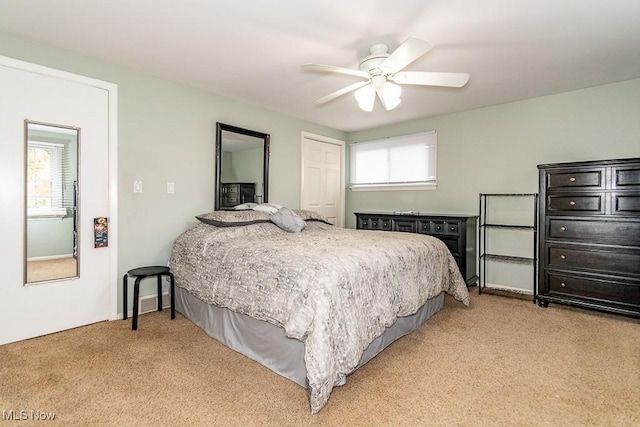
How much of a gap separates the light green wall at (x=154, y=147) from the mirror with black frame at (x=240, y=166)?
0.09 metres

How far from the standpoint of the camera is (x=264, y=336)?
215cm

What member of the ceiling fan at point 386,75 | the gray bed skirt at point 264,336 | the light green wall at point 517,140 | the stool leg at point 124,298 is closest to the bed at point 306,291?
the gray bed skirt at point 264,336

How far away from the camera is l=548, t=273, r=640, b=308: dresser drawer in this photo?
2881 mm

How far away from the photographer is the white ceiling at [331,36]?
2.06m

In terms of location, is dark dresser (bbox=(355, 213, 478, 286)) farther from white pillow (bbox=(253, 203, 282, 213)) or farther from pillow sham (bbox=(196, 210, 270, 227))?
pillow sham (bbox=(196, 210, 270, 227))

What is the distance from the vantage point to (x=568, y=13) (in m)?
2.09

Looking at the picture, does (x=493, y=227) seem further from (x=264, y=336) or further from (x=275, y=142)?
(x=264, y=336)

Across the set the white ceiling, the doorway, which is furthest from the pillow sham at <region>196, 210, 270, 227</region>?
the white ceiling

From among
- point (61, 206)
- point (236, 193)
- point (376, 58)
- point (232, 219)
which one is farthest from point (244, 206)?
point (376, 58)

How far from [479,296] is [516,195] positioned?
4.14 ft

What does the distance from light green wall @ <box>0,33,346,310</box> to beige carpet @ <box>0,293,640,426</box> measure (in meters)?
0.87

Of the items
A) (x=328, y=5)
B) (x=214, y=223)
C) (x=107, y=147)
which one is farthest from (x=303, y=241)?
(x=107, y=147)

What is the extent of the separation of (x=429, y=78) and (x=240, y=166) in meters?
2.40

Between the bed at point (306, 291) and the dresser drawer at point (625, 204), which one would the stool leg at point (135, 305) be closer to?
the bed at point (306, 291)
